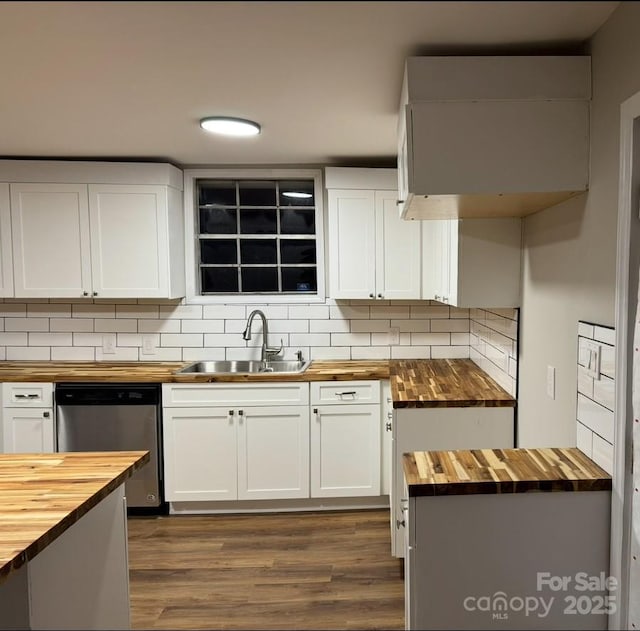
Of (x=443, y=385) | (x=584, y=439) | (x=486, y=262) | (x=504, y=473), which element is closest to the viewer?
(x=504, y=473)

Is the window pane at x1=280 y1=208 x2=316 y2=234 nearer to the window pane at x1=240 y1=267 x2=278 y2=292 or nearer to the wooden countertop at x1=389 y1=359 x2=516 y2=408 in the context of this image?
the window pane at x1=240 y1=267 x2=278 y2=292

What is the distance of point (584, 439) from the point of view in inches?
63.2

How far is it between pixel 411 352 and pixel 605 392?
2.06 m

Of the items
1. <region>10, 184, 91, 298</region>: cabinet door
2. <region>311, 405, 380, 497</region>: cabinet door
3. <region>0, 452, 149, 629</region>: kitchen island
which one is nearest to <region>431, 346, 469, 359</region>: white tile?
<region>311, 405, 380, 497</region>: cabinet door

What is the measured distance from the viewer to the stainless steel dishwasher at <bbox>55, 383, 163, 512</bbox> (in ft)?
9.77

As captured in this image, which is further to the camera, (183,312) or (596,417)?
(183,312)

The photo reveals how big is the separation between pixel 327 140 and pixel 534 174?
1.42 metres

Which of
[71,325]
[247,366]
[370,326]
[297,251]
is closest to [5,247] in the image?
[71,325]

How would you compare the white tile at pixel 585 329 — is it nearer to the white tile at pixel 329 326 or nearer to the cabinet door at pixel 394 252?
the cabinet door at pixel 394 252

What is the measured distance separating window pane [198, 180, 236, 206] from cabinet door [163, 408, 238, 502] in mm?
1491

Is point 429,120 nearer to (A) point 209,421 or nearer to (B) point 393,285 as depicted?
(B) point 393,285

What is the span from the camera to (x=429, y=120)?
1569 millimetres

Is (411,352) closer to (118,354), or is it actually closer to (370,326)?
(370,326)

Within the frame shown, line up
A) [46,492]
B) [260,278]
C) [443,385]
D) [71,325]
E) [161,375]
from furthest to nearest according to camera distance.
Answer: [260,278] < [71,325] < [161,375] < [443,385] < [46,492]
